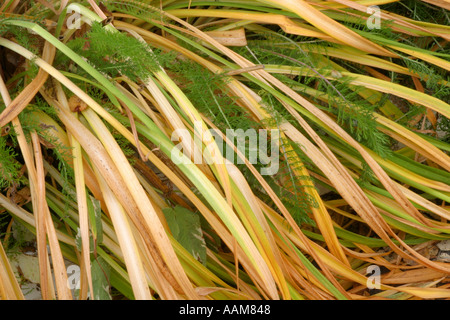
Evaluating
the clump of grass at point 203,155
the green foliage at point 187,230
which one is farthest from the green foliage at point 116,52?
the green foliage at point 187,230

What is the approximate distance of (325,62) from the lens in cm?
106

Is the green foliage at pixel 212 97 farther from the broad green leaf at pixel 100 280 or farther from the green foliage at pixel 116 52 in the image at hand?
the broad green leaf at pixel 100 280

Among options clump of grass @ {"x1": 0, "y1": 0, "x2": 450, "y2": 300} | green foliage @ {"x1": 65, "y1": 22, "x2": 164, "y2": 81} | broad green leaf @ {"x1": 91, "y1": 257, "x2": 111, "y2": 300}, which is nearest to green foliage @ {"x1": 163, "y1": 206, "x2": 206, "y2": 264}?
clump of grass @ {"x1": 0, "y1": 0, "x2": 450, "y2": 300}

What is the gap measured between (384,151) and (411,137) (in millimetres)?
64

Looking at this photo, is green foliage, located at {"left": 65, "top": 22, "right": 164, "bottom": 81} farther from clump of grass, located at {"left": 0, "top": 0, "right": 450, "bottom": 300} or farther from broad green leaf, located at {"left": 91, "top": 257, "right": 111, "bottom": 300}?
broad green leaf, located at {"left": 91, "top": 257, "right": 111, "bottom": 300}

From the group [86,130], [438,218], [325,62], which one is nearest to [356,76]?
[325,62]

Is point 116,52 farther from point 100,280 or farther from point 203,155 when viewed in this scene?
point 100,280

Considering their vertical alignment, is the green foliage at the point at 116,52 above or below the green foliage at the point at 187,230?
above

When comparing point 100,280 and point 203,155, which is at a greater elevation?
point 203,155

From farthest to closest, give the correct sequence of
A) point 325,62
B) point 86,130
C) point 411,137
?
1. point 325,62
2. point 411,137
3. point 86,130

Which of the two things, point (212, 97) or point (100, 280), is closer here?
point (100, 280)

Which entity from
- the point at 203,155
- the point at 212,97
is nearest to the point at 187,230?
the point at 203,155

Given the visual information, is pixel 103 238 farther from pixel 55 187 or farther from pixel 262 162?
pixel 262 162

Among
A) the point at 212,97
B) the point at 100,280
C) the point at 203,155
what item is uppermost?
the point at 212,97
